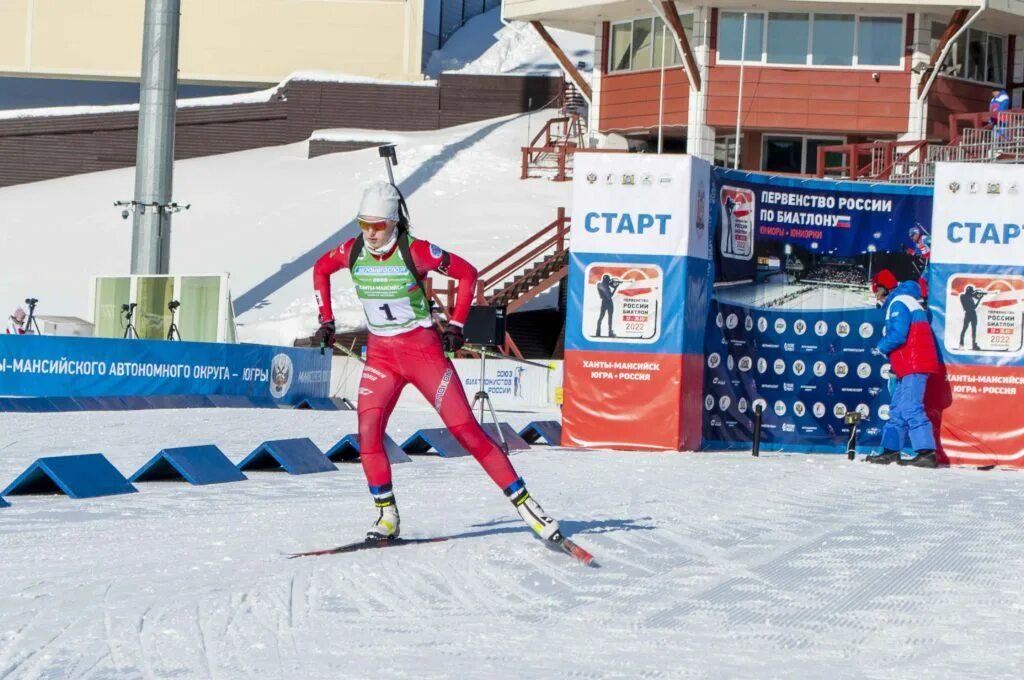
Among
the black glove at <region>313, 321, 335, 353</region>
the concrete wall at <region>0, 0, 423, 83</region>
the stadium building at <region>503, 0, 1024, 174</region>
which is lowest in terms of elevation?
the black glove at <region>313, 321, 335, 353</region>

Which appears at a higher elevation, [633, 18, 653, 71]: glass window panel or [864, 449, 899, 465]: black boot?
[633, 18, 653, 71]: glass window panel

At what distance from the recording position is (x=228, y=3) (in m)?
50.8

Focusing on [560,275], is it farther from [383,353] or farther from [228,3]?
[383,353]

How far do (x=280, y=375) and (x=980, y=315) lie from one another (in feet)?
38.2

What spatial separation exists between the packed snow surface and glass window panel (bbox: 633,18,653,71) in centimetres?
2857

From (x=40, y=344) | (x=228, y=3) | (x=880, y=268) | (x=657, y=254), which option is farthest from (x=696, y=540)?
(x=228, y=3)

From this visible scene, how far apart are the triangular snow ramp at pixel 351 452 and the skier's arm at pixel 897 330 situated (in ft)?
15.7

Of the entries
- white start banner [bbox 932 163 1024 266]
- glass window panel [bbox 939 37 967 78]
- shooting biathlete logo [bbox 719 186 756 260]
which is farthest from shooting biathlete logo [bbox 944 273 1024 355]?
glass window panel [bbox 939 37 967 78]

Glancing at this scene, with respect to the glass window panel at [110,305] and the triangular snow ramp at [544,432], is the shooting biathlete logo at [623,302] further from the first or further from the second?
the glass window panel at [110,305]

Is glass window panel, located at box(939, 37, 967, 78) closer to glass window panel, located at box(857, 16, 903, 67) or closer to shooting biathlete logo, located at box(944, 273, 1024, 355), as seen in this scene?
glass window panel, located at box(857, 16, 903, 67)

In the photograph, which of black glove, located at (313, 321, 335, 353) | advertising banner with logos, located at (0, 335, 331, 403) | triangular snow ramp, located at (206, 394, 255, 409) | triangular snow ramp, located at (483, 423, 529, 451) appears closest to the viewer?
black glove, located at (313, 321, 335, 353)

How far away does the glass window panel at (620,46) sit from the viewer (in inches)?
1608

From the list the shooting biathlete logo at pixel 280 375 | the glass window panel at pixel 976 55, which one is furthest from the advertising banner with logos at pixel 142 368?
the glass window panel at pixel 976 55

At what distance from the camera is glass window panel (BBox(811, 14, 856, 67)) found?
38.2 metres
